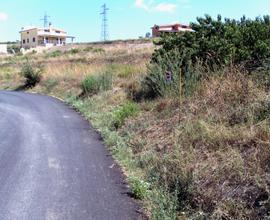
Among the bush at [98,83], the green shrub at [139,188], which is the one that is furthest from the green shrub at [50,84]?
the green shrub at [139,188]

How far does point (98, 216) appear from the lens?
6234 millimetres

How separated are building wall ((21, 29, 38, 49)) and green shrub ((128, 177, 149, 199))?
130 metres

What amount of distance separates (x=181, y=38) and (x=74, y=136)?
516 cm

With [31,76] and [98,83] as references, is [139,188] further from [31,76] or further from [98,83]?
[31,76]

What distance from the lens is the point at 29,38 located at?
461 feet

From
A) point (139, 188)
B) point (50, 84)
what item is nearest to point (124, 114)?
point (139, 188)

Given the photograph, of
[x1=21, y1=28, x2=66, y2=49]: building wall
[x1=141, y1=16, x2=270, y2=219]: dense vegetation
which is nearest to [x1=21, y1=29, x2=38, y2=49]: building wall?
[x1=21, y1=28, x2=66, y2=49]: building wall

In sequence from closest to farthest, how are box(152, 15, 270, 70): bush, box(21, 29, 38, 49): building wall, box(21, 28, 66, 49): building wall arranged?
box(152, 15, 270, 70): bush → box(21, 28, 66, 49): building wall → box(21, 29, 38, 49): building wall

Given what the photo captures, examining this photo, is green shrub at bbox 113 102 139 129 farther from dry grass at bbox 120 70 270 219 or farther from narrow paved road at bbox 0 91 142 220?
dry grass at bbox 120 70 270 219

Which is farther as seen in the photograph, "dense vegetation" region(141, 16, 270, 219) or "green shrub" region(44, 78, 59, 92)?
"green shrub" region(44, 78, 59, 92)

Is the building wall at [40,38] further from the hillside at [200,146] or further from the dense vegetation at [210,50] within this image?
the hillside at [200,146]

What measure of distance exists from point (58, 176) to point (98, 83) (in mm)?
12896

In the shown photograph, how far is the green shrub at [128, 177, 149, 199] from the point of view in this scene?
7.09 metres

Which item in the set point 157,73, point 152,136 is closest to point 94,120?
point 157,73
